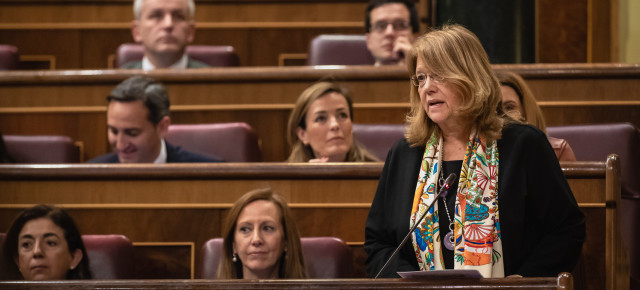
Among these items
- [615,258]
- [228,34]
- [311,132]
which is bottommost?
[615,258]

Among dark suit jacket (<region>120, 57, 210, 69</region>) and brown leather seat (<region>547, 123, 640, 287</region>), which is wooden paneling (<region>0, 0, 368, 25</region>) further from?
brown leather seat (<region>547, 123, 640, 287</region>)

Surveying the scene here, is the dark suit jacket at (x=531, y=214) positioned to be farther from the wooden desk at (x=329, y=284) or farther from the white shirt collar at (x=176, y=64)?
the white shirt collar at (x=176, y=64)

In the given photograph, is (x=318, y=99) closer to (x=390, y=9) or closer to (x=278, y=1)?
(x=390, y=9)

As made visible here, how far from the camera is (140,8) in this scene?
1.45 metres

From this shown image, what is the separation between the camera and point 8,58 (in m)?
1.56

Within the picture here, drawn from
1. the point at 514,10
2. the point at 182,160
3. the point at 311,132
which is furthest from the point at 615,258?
the point at 514,10

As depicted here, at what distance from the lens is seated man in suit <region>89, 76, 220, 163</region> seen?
1184 mm

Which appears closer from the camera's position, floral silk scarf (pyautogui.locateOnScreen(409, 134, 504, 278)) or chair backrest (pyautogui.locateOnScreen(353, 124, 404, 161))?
floral silk scarf (pyautogui.locateOnScreen(409, 134, 504, 278))

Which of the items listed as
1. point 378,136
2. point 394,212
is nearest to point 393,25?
point 378,136

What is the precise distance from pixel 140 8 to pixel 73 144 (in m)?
0.31

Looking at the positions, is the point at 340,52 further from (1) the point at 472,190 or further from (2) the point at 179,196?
(1) the point at 472,190

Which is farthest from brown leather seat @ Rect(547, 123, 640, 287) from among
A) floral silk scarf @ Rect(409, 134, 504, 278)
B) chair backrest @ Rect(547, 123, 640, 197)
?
floral silk scarf @ Rect(409, 134, 504, 278)

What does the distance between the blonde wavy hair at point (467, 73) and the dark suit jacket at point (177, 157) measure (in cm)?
55

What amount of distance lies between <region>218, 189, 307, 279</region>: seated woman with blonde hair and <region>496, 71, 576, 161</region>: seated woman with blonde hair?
26cm
